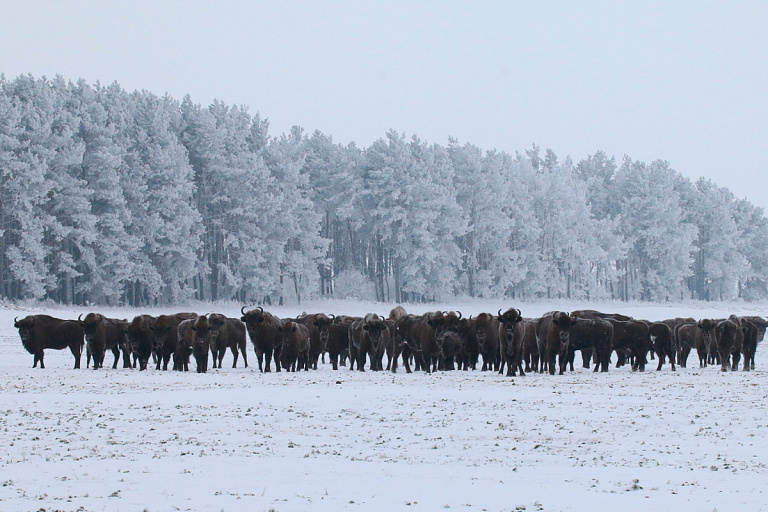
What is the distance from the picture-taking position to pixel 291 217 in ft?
247

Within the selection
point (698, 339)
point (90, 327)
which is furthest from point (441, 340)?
point (90, 327)

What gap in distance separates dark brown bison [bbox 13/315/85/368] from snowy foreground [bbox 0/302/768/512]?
6797mm

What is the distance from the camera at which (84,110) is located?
67438mm

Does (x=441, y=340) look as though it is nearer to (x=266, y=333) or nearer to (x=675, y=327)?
(x=266, y=333)

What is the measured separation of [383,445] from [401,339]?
16064mm

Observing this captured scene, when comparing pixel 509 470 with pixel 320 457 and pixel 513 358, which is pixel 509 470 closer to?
pixel 320 457

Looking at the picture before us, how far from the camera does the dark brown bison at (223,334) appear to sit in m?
28.7

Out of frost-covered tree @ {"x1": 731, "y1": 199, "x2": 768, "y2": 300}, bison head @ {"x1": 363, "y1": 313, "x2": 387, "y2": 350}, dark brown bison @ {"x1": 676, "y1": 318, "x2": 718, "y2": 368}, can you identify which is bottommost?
dark brown bison @ {"x1": 676, "y1": 318, "x2": 718, "y2": 368}

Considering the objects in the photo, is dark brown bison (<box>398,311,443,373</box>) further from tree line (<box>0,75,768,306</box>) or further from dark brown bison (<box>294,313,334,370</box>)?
tree line (<box>0,75,768,306</box>)

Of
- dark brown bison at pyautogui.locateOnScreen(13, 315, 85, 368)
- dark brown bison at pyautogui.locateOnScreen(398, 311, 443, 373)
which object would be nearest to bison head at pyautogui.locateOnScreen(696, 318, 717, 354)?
dark brown bison at pyautogui.locateOnScreen(398, 311, 443, 373)

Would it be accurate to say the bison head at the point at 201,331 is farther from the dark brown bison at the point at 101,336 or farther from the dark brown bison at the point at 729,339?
the dark brown bison at the point at 729,339

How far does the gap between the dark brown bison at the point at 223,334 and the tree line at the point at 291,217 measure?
3111 cm

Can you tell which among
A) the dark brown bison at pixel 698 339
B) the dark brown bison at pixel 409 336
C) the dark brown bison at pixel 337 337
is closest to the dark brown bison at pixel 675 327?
the dark brown bison at pixel 698 339

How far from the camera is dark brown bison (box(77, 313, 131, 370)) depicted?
28953 millimetres
